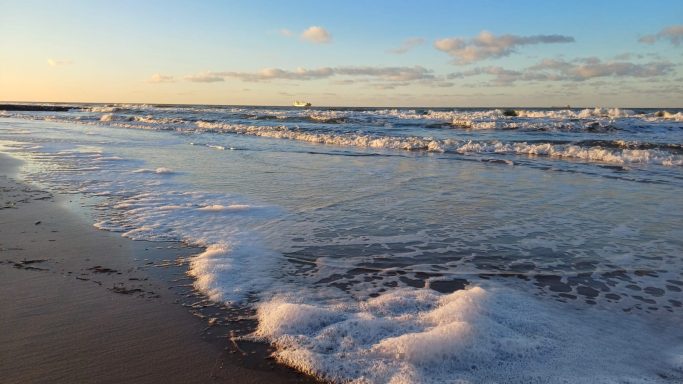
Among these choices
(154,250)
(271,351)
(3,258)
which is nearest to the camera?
(271,351)

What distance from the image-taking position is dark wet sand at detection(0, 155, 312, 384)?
2.75 m

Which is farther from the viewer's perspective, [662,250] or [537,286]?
[662,250]

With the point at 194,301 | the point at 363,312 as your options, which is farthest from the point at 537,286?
the point at 194,301

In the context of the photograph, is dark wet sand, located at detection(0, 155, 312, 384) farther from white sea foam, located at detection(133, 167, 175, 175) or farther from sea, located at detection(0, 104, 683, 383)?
white sea foam, located at detection(133, 167, 175, 175)

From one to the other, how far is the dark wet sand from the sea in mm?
309

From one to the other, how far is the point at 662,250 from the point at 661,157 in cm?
1021

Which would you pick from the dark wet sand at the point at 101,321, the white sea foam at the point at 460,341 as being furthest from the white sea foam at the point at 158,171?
the white sea foam at the point at 460,341

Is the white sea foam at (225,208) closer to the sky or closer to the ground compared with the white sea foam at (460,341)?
closer to the sky

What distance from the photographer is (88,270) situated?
4.39m

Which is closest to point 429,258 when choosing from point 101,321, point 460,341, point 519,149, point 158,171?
point 460,341

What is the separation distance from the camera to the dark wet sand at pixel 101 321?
9.02ft

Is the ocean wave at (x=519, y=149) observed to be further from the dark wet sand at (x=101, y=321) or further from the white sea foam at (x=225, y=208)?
the dark wet sand at (x=101, y=321)

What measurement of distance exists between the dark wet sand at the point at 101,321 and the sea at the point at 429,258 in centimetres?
31

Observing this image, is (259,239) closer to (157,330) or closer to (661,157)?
(157,330)
